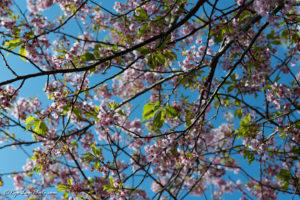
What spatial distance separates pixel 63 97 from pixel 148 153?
4.46 ft

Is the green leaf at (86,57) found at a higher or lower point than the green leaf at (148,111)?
higher

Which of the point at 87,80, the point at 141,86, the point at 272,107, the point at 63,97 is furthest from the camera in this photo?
the point at 141,86

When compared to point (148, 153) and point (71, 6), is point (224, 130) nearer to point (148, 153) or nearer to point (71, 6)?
point (148, 153)

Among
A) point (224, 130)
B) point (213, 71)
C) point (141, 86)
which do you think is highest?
point (141, 86)

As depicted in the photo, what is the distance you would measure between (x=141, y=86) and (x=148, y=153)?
3.59 meters

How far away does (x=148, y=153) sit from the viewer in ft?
11.1

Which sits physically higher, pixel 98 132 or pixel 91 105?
pixel 98 132

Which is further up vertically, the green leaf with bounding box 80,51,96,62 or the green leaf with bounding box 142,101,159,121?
the green leaf with bounding box 80,51,96,62

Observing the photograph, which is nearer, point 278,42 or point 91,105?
point 91,105

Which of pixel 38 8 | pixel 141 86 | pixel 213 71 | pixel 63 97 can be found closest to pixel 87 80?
pixel 63 97

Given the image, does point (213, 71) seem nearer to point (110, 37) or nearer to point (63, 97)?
point (63, 97)

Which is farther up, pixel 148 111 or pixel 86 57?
pixel 86 57

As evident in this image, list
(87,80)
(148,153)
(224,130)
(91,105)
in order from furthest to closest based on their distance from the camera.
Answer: (224,130) < (91,105) < (87,80) < (148,153)

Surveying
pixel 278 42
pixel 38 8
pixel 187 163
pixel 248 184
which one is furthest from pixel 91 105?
pixel 38 8
